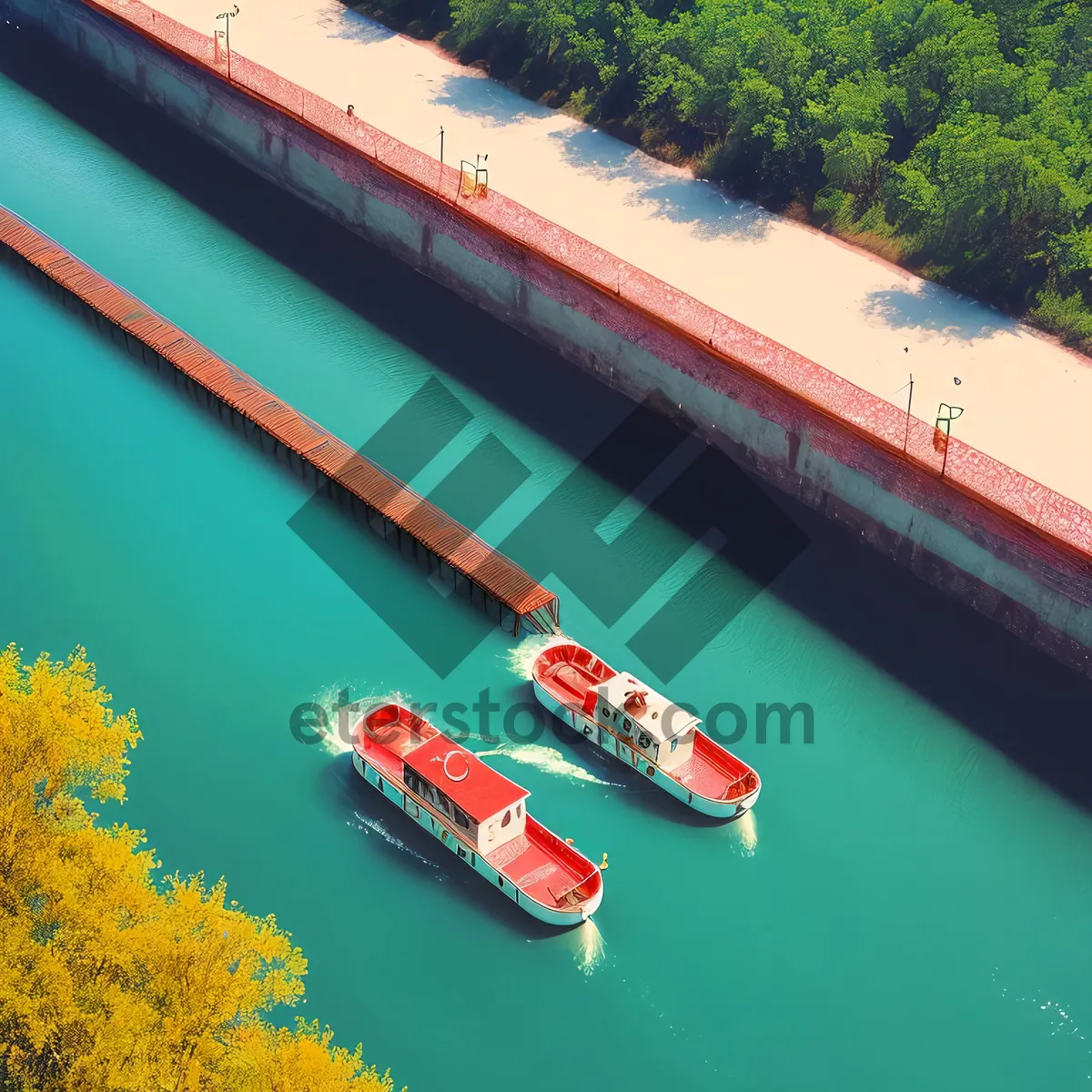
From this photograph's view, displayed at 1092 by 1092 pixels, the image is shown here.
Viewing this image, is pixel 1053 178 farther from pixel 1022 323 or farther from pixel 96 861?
pixel 96 861

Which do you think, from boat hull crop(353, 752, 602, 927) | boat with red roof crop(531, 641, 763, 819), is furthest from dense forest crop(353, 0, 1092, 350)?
boat hull crop(353, 752, 602, 927)

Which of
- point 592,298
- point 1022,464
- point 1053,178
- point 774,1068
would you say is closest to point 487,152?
point 592,298

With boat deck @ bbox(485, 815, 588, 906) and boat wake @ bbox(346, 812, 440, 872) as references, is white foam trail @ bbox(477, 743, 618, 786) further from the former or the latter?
boat wake @ bbox(346, 812, 440, 872)

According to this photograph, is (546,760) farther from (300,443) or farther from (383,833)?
(300,443)

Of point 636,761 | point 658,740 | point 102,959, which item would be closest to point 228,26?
point 636,761

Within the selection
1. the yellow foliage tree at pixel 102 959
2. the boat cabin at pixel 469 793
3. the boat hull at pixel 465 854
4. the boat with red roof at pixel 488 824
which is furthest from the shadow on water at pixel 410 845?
the yellow foliage tree at pixel 102 959

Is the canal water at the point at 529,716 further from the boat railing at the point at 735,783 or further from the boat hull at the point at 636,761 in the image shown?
the boat railing at the point at 735,783
